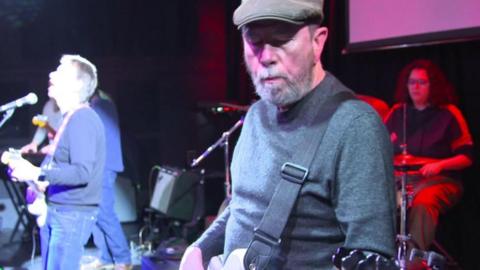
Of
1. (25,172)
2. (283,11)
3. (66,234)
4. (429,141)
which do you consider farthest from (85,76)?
(429,141)

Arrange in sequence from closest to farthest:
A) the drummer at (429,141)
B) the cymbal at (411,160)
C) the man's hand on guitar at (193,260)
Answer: the man's hand on guitar at (193,260)
the cymbal at (411,160)
the drummer at (429,141)

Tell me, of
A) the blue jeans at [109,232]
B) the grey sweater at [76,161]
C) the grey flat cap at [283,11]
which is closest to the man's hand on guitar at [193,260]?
the grey flat cap at [283,11]

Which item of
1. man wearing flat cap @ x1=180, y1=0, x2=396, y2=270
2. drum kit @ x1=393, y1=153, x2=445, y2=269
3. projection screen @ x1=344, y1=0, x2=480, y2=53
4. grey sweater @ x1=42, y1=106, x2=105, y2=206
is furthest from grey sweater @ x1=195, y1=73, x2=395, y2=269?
projection screen @ x1=344, y1=0, x2=480, y2=53

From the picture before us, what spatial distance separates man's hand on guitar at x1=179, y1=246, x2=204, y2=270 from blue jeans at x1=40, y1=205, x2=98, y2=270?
5.21 ft

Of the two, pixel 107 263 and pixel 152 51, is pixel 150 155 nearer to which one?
pixel 152 51

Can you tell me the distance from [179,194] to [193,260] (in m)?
3.85

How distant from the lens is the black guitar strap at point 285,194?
4.37 feet

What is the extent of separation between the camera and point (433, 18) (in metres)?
4.45

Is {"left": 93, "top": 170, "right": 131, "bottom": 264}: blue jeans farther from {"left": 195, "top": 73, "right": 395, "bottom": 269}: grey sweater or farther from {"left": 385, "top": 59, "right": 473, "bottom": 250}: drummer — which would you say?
{"left": 195, "top": 73, "right": 395, "bottom": 269}: grey sweater

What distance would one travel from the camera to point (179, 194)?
215 inches

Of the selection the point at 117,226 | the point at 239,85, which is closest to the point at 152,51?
the point at 239,85

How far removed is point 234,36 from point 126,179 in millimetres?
1985

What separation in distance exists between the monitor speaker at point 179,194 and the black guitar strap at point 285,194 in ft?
13.4

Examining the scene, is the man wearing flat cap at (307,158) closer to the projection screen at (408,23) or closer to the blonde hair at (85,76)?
the blonde hair at (85,76)
